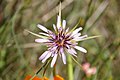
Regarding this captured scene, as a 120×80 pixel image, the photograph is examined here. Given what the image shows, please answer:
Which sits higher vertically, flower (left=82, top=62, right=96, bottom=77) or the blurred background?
the blurred background

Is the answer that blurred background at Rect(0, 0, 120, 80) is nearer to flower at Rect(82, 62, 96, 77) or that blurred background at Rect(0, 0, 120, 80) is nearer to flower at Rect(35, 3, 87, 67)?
flower at Rect(82, 62, 96, 77)

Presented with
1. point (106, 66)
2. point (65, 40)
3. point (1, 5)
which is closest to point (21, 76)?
point (106, 66)

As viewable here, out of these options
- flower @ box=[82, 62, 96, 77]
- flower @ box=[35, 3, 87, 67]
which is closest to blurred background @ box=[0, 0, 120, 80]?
flower @ box=[82, 62, 96, 77]

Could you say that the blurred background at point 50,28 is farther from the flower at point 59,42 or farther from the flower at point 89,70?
the flower at point 59,42

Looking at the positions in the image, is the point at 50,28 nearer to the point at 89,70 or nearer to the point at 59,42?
the point at 89,70

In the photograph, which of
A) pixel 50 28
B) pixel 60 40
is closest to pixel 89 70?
pixel 50 28

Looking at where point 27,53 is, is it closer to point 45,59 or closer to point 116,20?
point 116,20

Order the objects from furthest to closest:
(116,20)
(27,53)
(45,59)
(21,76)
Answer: (116,20) < (27,53) < (21,76) < (45,59)

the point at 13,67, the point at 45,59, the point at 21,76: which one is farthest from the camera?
the point at 13,67
